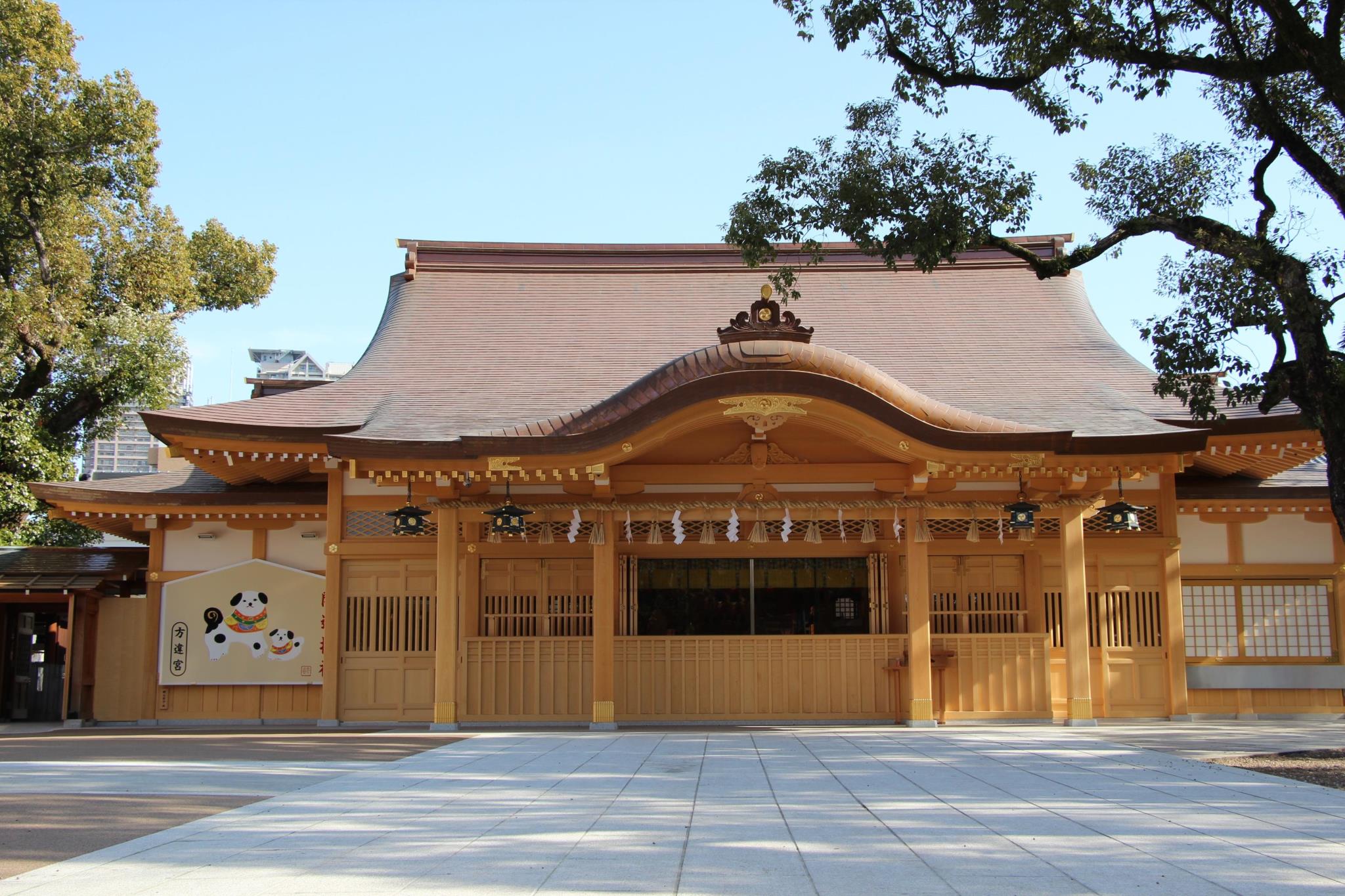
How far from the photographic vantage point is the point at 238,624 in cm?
1468

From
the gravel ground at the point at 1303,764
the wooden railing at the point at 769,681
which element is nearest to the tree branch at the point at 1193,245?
the gravel ground at the point at 1303,764

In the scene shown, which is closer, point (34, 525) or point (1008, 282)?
point (1008, 282)

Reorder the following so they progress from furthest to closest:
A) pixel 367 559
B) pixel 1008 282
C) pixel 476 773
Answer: pixel 1008 282
pixel 367 559
pixel 476 773

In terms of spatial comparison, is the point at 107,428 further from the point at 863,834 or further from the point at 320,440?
the point at 863,834

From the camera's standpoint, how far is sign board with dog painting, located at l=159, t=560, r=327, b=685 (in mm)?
14625

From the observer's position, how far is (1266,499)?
46.8 ft

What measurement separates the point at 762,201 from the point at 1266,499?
804cm

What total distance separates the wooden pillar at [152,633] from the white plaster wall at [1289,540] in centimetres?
1486

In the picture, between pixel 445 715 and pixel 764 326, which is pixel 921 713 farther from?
pixel 445 715

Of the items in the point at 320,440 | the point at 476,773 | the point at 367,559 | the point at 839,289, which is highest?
the point at 839,289

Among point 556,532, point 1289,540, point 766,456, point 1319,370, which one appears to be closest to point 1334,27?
point 1319,370

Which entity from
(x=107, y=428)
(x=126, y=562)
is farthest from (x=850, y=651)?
(x=107, y=428)

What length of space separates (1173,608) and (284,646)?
11858 millimetres

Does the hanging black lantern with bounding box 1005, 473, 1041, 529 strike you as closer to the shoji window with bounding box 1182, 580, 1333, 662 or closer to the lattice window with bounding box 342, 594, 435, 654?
the shoji window with bounding box 1182, 580, 1333, 662
